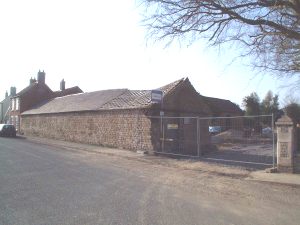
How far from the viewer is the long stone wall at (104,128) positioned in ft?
75.9

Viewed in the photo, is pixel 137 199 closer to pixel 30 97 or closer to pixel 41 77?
pixel 30 97

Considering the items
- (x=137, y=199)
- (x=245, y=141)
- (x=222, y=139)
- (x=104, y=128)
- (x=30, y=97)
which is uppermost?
(x=30, y=97)

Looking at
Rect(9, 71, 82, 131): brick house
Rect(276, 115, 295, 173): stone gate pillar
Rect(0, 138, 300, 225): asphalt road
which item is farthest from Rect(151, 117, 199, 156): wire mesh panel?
Rect(9, 71, 82, 131): brick house

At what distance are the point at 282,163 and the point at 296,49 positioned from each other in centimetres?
516

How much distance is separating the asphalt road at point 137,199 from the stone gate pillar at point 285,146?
2.05 m

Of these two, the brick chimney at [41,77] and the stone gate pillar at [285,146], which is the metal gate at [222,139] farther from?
the brick chimney at [41,77]

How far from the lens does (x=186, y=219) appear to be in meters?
7.05

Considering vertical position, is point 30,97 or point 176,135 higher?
point 30,97

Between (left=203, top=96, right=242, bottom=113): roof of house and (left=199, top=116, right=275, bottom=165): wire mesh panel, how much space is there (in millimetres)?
25163

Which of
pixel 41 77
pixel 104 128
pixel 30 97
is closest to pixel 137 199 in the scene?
pixel 104 128

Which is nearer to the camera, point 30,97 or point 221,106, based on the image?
point 30,97

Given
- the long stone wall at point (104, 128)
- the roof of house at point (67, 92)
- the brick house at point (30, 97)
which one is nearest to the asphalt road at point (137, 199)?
the long stone wall at point (104, 128)

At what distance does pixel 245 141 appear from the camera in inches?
986

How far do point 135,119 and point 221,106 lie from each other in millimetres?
38957
